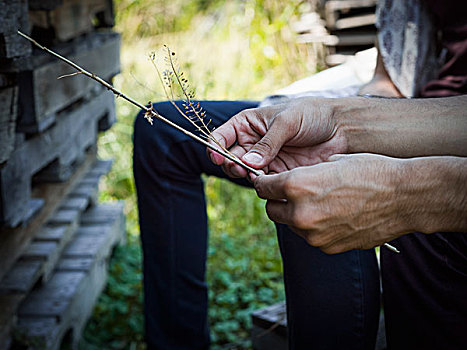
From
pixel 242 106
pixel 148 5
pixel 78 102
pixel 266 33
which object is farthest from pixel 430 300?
pixel 148 5

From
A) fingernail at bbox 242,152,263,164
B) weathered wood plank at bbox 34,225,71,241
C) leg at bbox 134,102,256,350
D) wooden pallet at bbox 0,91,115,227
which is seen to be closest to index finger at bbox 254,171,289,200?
fingernail at bbox 242,152,263,164

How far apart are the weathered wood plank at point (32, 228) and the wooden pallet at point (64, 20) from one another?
67 cm

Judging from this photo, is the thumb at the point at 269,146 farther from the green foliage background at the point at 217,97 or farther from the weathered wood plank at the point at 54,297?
the weathered wood plank at the point at 54,297

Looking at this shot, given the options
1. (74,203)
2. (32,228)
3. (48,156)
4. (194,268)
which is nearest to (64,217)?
(74,203)

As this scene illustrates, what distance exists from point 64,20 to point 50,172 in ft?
2.18

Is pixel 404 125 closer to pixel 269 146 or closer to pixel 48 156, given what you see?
pixel 269 146

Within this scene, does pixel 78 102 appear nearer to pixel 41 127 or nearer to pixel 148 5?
pixel 41 127

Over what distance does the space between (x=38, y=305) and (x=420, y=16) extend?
1875mm

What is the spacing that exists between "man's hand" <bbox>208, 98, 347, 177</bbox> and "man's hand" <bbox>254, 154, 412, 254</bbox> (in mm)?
239

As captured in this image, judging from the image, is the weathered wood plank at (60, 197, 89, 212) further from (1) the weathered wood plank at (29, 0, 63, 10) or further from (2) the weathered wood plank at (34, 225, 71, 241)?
(1) the weathered wood plank at (29, 0, 63, 10)

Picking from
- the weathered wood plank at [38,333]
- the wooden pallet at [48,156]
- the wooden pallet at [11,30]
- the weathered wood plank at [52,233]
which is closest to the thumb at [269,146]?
the wooden pallet at [11,30]

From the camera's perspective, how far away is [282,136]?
132 cm

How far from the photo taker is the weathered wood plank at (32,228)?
1896mm

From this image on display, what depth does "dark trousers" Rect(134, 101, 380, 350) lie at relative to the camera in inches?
57.8
